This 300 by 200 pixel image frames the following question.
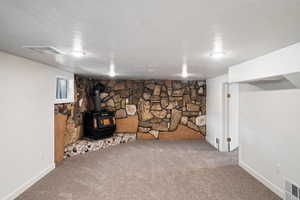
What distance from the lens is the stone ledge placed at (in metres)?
4.10

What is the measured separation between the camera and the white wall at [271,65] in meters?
1.85

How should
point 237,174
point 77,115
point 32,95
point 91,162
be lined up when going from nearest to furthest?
point 32,95 < point 237,174 < point 91,162 < point 77,115

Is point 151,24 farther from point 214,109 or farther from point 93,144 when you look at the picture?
point 214,109

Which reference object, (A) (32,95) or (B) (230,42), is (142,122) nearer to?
(A) (32,95)

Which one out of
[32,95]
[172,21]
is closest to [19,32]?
[172,21]

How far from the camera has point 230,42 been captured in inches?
69.6

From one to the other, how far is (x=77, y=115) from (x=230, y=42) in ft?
13.7

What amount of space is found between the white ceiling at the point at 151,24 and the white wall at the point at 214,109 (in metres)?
2.69

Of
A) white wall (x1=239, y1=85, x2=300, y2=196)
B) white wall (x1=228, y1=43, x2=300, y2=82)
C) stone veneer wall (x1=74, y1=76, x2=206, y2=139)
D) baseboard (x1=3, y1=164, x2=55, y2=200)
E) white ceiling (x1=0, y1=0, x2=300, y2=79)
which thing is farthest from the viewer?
stone veneer wall (x1=74, y1=76, x2=206, y2=139)

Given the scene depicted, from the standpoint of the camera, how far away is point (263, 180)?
9.33 ft

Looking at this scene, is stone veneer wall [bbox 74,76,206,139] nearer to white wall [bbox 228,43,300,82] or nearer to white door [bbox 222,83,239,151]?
white door [bbox 222,83,239,151]

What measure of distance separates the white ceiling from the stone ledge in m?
2.75

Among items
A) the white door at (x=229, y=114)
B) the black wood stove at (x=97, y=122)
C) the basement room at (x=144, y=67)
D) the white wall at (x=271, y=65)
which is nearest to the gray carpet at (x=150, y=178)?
the basement room at (x=144, y=67)

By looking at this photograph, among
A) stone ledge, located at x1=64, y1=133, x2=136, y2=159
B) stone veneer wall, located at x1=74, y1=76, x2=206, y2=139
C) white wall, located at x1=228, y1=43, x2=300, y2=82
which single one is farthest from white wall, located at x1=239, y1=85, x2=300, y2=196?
stone ledge, located at x1=64, y1=133, x2=136, y2=159
